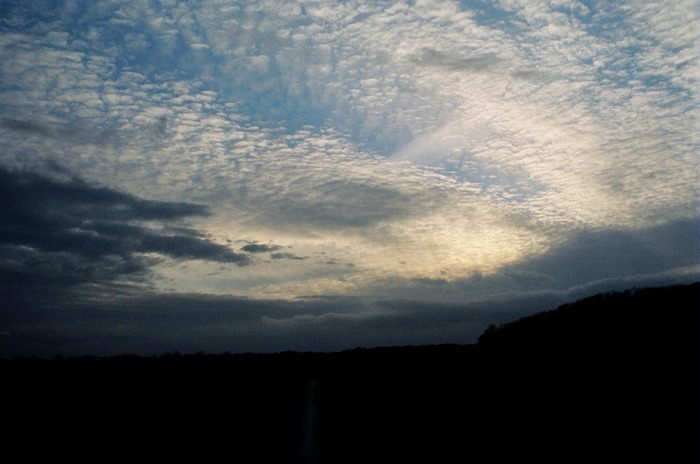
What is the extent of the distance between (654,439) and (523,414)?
12.1 feet

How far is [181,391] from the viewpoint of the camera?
1911 cm

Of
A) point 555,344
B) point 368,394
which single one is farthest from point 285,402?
point 555,344

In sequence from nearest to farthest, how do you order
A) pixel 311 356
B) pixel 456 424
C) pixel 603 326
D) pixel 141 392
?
pixel 456 424, pixel 141 392, pixel 603 326, pixel 311 356

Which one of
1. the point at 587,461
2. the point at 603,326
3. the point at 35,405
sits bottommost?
the point at 587,461

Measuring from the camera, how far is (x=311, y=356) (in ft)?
139

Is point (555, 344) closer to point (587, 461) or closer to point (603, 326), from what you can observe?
point (603, 326)

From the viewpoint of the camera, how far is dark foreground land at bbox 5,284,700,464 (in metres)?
11.2

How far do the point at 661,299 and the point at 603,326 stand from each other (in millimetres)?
2885

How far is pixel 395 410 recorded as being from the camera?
632 inches

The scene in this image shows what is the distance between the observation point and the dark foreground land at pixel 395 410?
11211mm

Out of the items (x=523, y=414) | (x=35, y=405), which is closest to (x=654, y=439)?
(x=523, y=414)

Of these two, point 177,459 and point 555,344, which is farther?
point 555,344

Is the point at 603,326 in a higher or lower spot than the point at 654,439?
higher

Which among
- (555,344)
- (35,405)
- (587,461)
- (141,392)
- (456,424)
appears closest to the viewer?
(587,461)
